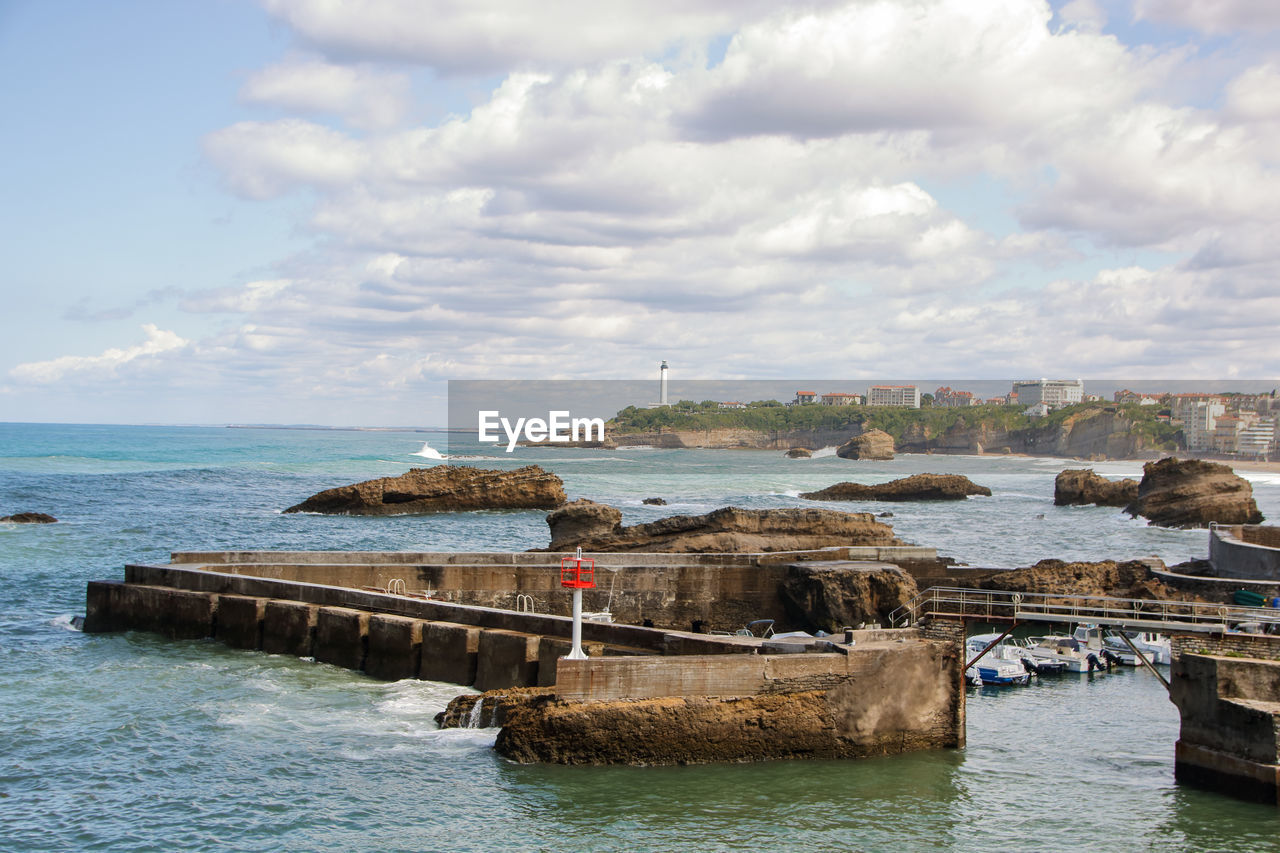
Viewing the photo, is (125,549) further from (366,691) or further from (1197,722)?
(1197,722)

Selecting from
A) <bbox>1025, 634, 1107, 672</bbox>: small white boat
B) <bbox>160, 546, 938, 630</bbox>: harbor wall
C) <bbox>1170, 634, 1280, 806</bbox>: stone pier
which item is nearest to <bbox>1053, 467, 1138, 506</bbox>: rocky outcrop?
<bbox>1025, 634, 1107, 672</bbox>: small white boat

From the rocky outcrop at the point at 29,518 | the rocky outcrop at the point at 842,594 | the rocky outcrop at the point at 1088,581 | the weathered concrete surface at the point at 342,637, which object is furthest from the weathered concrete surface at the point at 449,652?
the rocky outcrop at the point at 29,518

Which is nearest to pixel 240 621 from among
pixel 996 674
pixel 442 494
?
pixel 996 674

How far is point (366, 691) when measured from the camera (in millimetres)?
19312

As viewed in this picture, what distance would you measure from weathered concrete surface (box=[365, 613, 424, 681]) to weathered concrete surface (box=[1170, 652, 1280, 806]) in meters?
12.4

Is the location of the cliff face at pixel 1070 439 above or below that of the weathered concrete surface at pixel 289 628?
above

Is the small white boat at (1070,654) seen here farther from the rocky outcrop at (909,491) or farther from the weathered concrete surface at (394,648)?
the rocky outcrop at (909,491)

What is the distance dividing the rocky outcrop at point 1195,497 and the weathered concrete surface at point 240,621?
43.1 metres

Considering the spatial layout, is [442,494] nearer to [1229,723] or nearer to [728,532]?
[728,532]

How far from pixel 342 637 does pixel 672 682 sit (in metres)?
8.52

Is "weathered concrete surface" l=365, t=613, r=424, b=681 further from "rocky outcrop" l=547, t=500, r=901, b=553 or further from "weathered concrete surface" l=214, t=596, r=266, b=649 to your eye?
"rocky outcrop" l=547, t=500, r=901, b=553

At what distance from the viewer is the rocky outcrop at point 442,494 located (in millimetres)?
56938

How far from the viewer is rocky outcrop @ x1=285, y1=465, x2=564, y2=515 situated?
56938mm

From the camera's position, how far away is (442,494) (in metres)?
59.7
